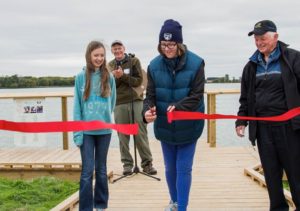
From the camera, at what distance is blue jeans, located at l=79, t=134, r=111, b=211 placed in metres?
3.83

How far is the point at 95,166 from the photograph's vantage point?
157 inches

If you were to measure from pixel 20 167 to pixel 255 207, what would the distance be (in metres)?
3.68

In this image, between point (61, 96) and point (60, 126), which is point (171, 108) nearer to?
point (60, 126)

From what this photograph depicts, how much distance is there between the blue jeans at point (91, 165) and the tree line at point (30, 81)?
4270mm

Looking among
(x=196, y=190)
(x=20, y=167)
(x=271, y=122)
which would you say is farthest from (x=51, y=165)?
(x=271, y=122)

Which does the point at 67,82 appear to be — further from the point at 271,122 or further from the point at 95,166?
the point at 271,122

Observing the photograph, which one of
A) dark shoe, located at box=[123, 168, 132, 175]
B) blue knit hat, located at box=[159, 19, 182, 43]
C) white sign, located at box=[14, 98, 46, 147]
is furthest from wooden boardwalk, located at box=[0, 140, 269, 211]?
blue knit hat, located at box=[159, 19, 182, 43]

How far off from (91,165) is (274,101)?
154 cm

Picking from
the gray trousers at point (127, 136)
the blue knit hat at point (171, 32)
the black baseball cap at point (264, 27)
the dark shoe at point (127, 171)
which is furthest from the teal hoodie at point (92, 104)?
the dark shoe at point (127, 171)

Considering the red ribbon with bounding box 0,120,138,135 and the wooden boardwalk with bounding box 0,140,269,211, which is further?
the wooden boardwalk with bounding box 0,140,269,211

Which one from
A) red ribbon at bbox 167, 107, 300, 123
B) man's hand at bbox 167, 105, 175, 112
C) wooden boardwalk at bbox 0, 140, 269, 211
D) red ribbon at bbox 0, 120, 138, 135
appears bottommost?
wooden boardwalk at bbox 0, 140, 269, 211

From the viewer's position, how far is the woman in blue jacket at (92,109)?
3848 mm

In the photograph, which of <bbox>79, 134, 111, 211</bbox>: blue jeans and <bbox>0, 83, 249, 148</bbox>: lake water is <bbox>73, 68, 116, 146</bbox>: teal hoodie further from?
<bbox>0, 83, 249, 148</bbox>: lake water

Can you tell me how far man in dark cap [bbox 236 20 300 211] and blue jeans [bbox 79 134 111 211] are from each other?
1.22 metres
